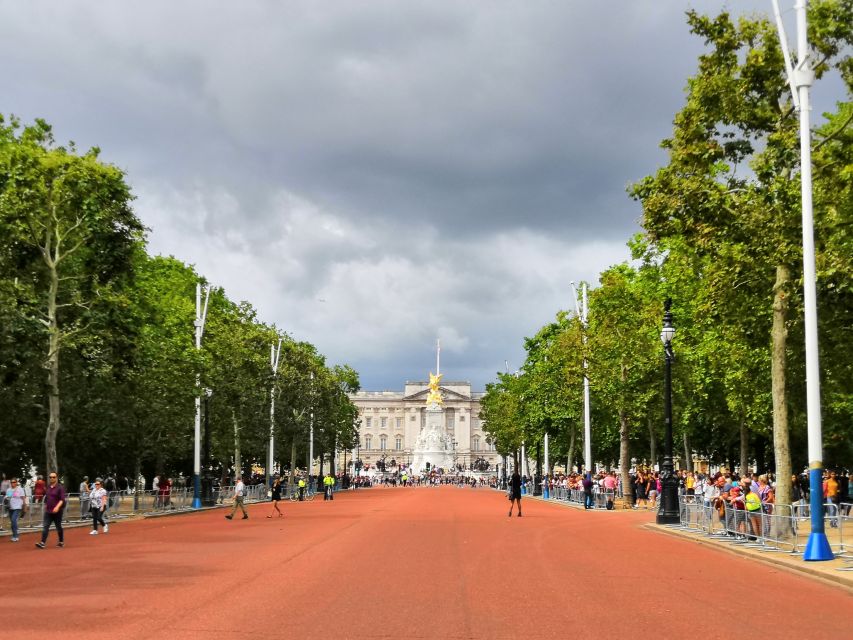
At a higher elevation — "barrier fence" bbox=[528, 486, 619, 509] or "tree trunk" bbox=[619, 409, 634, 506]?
"tree trunk" bbox=[619, 409, 634, 506]

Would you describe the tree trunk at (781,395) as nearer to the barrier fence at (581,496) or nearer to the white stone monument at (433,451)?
the barrier fence at (581,496)

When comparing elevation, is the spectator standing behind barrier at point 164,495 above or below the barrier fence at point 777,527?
below

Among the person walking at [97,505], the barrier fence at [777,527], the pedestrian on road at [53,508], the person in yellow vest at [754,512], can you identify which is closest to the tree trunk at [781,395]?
the barrier fence at [777,527]

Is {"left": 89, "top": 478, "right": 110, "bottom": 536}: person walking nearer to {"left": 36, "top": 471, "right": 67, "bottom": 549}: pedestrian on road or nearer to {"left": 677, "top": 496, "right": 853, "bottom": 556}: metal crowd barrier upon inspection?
{"left": 36, "top": 471, "right": 67, "bottom": 549}: pedestrian on road

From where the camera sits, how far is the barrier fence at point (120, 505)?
33375mm

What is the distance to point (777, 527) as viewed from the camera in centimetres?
2178

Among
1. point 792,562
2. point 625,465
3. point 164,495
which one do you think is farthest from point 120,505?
point 792,562

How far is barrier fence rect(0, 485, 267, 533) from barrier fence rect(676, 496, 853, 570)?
16500 millimetres

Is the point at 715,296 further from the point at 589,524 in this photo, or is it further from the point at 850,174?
the point at 589,524

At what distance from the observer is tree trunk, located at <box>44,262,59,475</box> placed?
34781mm

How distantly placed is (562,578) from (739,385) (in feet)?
80.0

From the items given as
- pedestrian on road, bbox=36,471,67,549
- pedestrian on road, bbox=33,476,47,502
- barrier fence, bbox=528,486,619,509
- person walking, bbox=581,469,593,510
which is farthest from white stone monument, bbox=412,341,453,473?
pedestrian on road, bbox=36,471,67,549

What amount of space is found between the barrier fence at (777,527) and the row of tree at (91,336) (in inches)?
850

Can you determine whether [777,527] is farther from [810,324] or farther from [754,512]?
[810,324]
